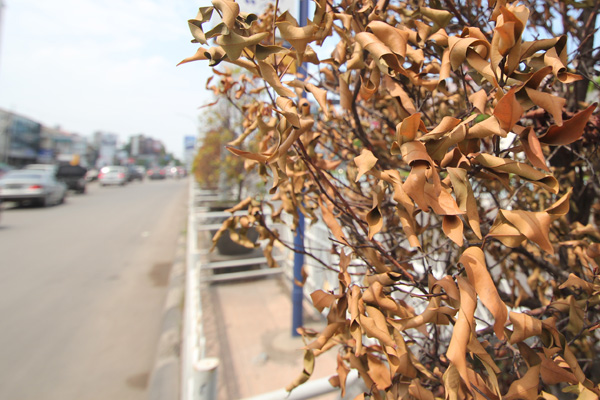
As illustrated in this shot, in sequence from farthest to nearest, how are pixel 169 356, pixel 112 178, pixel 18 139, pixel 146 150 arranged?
pixel 146 150
pixel 18 139
pixel 112 178
pixel 169 356

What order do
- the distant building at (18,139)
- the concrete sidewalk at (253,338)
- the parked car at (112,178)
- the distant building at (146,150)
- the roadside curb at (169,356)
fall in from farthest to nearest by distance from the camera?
the distant building at (146,150)
the distant building at (18,139)
the parked car at (112,178)
the concrete sidewalk at (253,338)
the roadside curb at (169,356)

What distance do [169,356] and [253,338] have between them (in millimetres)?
809

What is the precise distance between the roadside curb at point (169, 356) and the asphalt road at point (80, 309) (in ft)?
0.73

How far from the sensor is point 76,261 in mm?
6504

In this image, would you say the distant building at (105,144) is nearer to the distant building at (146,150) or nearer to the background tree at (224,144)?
the distant building at (146,150)

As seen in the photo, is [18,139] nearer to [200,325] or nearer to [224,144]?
[224,144]

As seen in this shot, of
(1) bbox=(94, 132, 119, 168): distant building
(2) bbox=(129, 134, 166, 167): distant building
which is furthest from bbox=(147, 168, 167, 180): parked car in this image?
(2) bbox=(129, 134, 166, 167): distant building

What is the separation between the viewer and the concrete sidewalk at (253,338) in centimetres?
287

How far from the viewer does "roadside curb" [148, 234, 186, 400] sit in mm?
2636

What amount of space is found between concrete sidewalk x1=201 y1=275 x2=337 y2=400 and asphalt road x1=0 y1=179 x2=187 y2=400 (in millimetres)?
644

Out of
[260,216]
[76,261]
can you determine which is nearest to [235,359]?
[260,216]

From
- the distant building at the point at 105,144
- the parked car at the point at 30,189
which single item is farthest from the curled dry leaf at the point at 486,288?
the distant building at the point at 105,144

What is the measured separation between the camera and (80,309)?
4.48 metres

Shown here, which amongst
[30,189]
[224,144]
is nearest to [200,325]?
[224,144]
